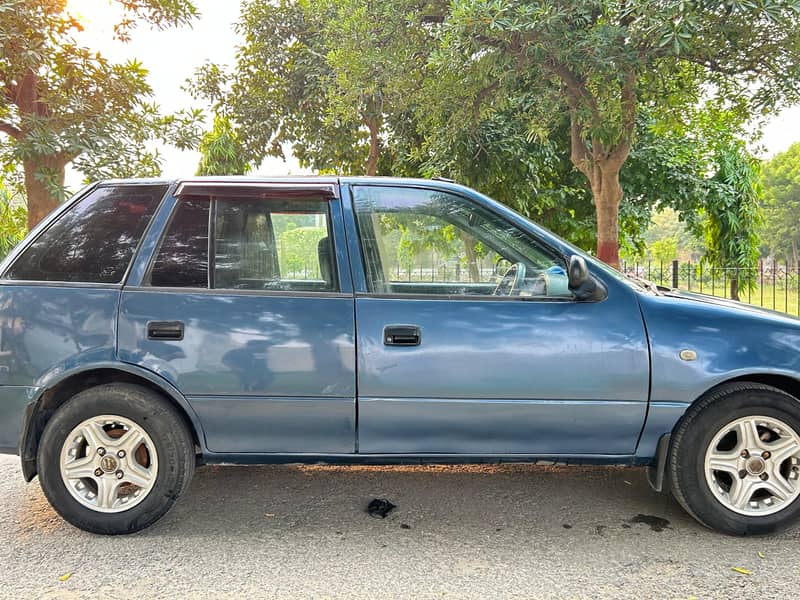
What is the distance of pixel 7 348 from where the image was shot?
3039 millimetres

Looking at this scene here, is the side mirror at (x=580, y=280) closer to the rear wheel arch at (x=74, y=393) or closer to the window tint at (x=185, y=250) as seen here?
the window tint at (x=185, y=250)

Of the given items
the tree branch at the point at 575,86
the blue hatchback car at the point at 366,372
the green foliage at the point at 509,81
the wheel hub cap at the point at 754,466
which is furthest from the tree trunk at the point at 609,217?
the wheel hub cap at the point at 754,466

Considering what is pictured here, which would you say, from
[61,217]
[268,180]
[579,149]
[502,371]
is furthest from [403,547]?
[579,149]

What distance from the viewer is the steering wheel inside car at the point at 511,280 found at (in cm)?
312

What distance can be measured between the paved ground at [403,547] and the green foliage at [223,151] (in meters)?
9.98

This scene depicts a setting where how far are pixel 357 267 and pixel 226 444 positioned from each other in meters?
1.15

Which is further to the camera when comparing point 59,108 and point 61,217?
point 59,108

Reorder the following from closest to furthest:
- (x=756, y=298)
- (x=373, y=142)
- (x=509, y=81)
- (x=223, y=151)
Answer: (x=509, y=81)
(x=373, y=142)
(x=223, y=151)
(x=756, y=298)

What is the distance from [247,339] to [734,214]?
15.4 meters

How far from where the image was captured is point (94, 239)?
3.19 meters

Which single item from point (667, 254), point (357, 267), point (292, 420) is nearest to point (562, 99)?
point (357, 267)

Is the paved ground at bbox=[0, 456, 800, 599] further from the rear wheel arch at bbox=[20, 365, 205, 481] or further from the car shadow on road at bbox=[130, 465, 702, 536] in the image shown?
the rear wheel arch at bbox=[20, 365, 205, 481]

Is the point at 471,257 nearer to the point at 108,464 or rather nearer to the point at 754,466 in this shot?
the point at 754,466

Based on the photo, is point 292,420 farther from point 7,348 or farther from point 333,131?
point 333,131
